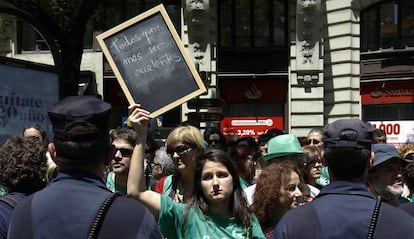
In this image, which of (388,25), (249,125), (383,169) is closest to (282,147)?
(383,169)

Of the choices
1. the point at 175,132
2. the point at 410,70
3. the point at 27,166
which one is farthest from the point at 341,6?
the point at 27,166

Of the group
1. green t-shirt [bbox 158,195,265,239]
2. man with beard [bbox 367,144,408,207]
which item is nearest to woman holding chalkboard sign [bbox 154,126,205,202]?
green t-shirt [bbox 158,195,265,239]

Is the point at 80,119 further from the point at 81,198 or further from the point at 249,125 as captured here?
the point at 249,125

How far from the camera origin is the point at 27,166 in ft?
11.5

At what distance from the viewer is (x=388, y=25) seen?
61.5ft

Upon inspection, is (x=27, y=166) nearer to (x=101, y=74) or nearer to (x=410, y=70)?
(x=410, y=70)

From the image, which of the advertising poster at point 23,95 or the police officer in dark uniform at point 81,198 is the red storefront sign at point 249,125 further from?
the police officer in dark uniform at point 81,198

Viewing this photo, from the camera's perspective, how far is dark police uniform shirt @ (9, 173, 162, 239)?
2.39 m

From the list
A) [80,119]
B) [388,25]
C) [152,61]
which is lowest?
[80,119]

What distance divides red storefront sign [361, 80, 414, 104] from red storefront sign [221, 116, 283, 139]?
2.69 m

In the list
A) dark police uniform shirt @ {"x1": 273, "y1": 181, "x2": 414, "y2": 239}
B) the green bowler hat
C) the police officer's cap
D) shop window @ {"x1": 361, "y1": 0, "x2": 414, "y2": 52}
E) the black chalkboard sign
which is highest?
shop window @ {"x1": 361, "y1": 0, "x2": 414, "y2": 52}

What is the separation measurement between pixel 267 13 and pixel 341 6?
2.57 meters

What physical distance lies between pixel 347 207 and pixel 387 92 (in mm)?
16438

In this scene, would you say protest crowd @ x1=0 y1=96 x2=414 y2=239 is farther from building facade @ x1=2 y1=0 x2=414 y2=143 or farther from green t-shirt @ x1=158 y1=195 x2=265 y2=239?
building facade @ x1=2 y1=0 x2=414 y2=143
